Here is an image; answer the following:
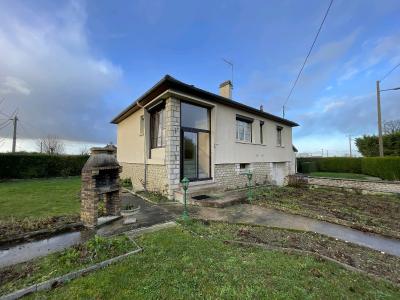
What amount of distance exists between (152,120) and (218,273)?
849cm

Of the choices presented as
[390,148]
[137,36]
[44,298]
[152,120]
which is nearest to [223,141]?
[152,120]

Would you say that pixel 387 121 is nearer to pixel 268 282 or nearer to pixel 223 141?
pixel 223 141

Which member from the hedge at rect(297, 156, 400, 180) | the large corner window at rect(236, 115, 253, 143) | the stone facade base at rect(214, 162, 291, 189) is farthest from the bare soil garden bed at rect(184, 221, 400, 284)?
the hedge at rect(297, 156, 400, 180)

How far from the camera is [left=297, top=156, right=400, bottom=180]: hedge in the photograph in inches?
555

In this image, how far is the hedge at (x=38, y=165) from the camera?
14.2 meters

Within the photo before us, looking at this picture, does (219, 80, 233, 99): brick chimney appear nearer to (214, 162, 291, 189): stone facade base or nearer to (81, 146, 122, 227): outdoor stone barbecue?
(214, 162, 291, 189): stone facade base

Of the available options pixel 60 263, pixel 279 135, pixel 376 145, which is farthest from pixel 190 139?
pixel 376 145

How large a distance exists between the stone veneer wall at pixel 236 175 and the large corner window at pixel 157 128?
9.54ft

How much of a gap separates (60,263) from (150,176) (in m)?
6.48

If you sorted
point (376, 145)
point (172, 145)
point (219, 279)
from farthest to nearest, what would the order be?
point (376, 145) < point (172, 145) < point (219, 279)

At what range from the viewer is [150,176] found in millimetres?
9391

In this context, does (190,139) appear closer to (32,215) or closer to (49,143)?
(32,215)

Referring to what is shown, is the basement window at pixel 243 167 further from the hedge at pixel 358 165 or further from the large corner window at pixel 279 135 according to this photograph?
the hedge at pixel 358 165

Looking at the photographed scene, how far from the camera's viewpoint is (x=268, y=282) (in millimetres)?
2627
